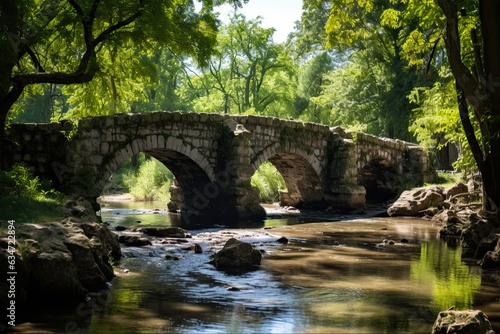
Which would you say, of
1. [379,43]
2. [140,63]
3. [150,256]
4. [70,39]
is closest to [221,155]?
[140,63]

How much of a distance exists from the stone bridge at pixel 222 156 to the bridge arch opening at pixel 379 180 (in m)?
0.05

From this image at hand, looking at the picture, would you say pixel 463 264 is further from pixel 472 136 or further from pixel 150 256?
pixel 150 256

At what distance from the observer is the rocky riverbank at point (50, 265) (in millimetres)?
6336

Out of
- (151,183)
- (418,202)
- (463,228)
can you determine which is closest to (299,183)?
(418,202)

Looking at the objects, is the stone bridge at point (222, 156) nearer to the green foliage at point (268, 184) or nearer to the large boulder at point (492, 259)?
the green foliage at point (268, 184)

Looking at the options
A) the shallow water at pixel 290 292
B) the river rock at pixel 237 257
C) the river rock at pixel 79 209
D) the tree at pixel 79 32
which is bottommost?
the shallow water at pixel 290 292

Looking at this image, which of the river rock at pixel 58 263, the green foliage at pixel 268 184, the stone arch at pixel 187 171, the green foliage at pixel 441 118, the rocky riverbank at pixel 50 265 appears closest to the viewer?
the rocky riverbank at pixel 50 265

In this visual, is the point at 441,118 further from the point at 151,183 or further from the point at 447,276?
the point at 151,183

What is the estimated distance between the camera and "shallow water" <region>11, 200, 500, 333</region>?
6.16 meters

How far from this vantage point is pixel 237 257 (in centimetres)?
978

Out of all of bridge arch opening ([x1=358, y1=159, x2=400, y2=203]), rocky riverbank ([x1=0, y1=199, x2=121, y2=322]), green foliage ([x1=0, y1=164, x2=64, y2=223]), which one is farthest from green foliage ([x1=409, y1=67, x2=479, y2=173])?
rocky riverbank ([x1=0, y1=199, x2=121, y2=322])

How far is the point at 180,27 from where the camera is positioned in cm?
1567

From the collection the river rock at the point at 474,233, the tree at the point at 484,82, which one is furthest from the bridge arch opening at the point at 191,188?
the tree at the point at 484,82

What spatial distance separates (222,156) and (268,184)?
8.82m
